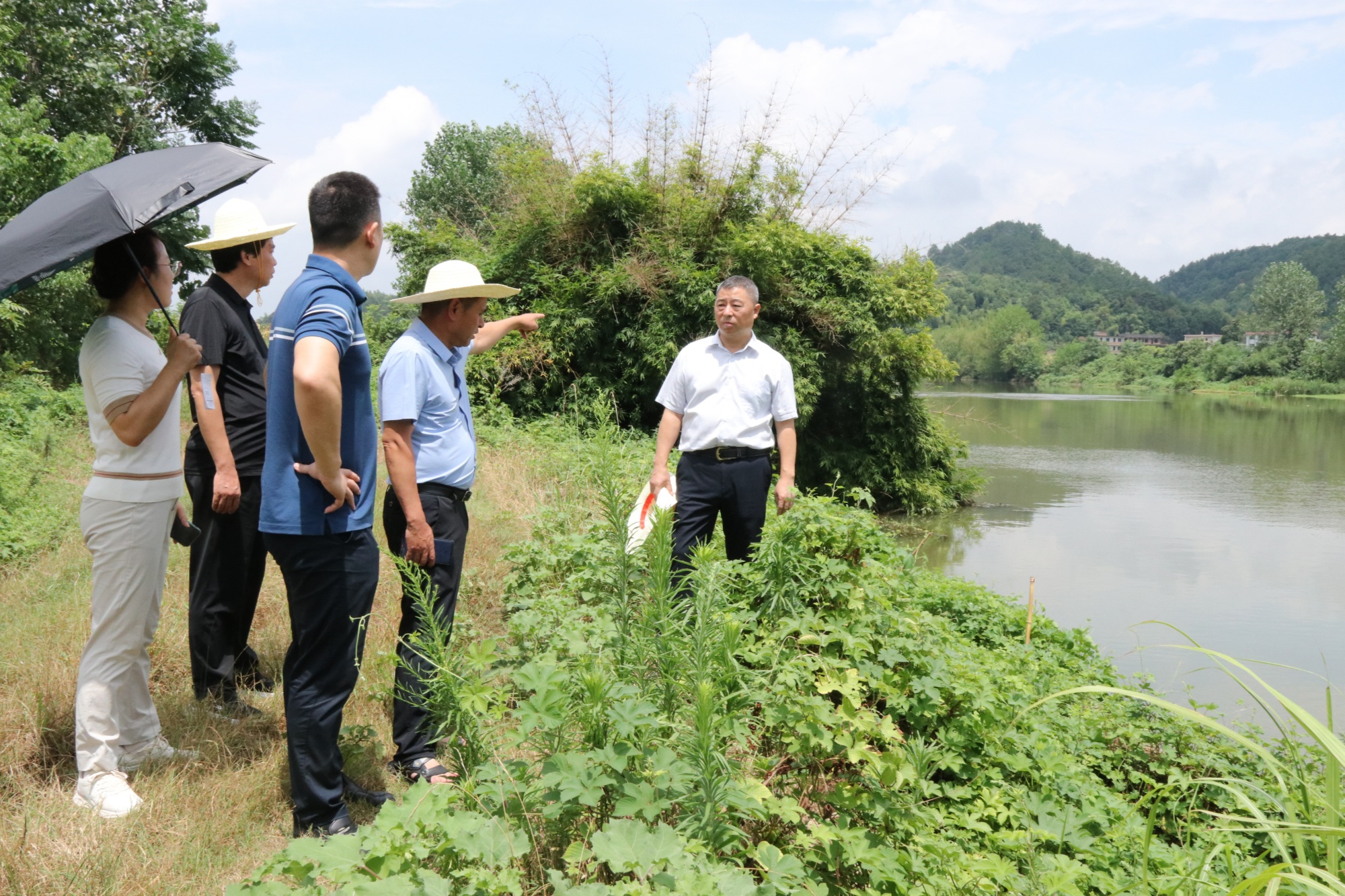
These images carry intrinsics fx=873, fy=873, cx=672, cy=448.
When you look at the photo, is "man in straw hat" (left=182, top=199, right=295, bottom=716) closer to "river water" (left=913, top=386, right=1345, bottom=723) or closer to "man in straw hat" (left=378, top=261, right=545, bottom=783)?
"man in straw hat" (left=378, top=261, right=545, bottom=783)

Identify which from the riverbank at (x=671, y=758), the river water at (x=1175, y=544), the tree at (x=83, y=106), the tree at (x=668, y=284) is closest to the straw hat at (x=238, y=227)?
the riverbank at (x=671, y=758)

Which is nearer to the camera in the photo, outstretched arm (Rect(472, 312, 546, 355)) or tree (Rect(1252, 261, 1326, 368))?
outstretched arm (Rect(472, 312, 546, 355))

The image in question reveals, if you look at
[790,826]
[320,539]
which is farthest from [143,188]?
[790,826]

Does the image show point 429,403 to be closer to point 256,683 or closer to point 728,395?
point 256,683

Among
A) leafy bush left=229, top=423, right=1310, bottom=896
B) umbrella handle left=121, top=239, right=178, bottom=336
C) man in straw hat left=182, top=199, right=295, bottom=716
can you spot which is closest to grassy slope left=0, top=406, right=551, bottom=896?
man in straw hat left=182, top=199, right=295, bottom=716

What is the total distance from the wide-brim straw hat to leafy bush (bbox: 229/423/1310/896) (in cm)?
96

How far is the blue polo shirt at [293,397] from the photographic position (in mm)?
2510

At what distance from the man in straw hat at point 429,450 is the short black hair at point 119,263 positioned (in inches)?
32.8

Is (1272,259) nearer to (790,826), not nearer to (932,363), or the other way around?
(932,363)

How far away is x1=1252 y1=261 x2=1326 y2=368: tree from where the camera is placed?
66000mm

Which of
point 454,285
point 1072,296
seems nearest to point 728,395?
point 454,285

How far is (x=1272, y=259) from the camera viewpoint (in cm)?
16912

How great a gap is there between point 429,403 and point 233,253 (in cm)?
112

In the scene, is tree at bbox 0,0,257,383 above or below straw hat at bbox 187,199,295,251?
above
